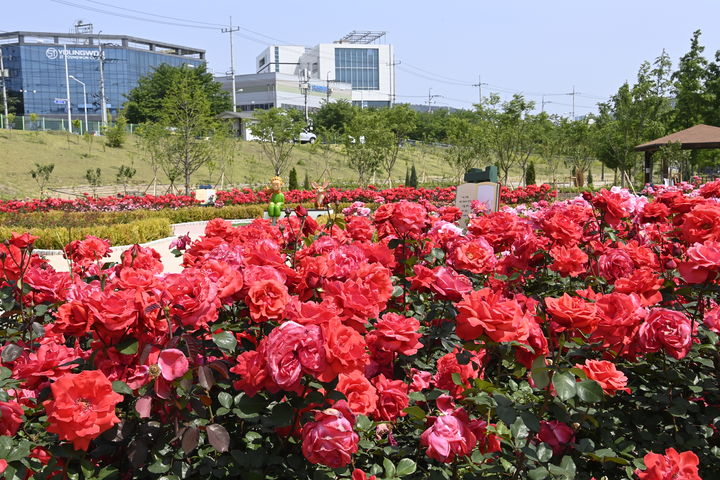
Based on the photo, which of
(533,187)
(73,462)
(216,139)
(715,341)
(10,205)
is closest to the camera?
(73,462)

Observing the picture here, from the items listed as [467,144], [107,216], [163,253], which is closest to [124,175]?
[107,216]

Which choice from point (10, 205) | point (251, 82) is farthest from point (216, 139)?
point (251, 82)

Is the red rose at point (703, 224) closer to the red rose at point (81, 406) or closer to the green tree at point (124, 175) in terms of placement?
the red rose at point (81, 406)

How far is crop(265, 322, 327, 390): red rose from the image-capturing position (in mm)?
1213

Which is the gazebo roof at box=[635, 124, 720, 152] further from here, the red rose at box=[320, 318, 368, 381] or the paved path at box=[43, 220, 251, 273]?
the red rose at box=[320, 318, 368, 381]

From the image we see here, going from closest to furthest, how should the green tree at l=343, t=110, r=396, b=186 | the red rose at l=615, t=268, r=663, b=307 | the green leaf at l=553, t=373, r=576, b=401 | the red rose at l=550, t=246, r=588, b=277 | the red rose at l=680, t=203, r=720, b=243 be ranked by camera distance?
1. the green leaf at l=553, t=373, r=576, b=401
2. the red rose at l=615, t=268, r=663, b=307
3. the red rose at l=680, t=203, r=720, b=243
4. the red rose at l=550, t=246, r=588, b=277
5. the green tree at l=343, t=110, r=396, b=186

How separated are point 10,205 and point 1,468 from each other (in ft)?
53.2

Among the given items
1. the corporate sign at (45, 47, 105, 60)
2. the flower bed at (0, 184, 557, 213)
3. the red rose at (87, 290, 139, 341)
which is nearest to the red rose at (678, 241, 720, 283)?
the red rose at (87, 290, 139, 341)

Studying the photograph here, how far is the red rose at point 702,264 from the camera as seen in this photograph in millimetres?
1747

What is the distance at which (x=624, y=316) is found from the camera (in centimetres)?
155

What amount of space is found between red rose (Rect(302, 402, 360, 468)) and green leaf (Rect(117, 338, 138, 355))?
47cm

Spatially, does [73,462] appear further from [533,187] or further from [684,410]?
[533,187]

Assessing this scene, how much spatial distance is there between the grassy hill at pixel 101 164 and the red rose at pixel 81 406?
29.5m

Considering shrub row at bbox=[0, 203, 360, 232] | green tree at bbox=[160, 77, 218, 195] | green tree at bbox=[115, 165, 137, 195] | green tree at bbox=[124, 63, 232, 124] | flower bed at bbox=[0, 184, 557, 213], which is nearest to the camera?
shrub row at bbox=[0, 203, 360, 232]
